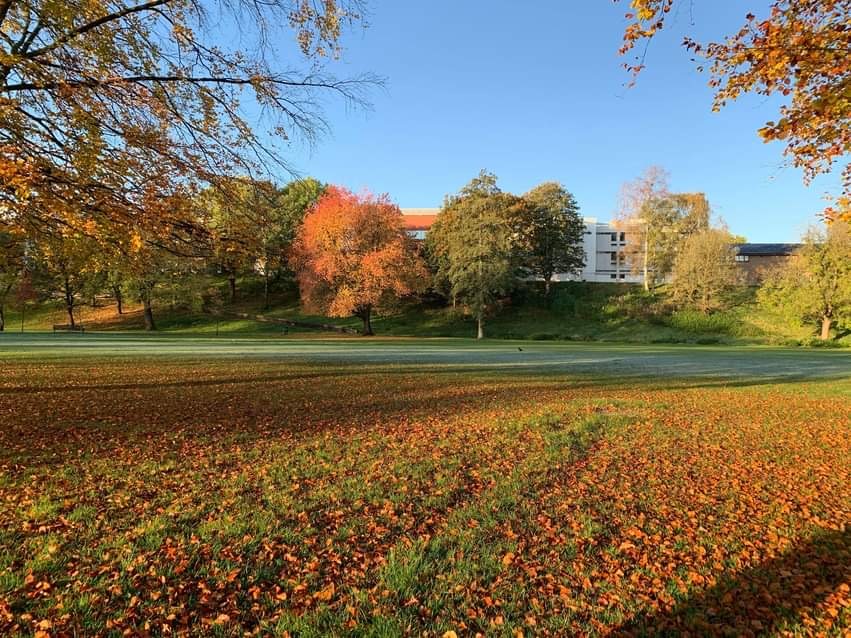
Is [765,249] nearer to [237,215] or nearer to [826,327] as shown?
[826,327]

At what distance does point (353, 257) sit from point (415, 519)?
34004 millimetres

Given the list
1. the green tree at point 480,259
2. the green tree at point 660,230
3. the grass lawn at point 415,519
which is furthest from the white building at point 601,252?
the grass lawn at point 415,519

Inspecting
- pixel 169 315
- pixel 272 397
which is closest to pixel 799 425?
pixel 272 397

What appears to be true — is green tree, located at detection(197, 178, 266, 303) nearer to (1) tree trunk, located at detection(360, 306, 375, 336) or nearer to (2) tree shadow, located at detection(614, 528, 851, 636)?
(2) tree shadow, located at detection(614, 528, 851, 636)

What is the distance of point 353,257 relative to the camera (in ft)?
123

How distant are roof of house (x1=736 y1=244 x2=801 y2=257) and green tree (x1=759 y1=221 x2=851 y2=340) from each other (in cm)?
2474

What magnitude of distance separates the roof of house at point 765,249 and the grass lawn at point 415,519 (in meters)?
68.1

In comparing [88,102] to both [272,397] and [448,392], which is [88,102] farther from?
[448,392]

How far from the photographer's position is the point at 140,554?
385cm

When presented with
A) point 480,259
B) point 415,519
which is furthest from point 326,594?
point 480,259

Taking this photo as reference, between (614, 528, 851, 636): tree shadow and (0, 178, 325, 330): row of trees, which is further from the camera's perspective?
(0, 178, 325, 330): row of trees

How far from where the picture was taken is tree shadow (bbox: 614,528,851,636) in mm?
3148

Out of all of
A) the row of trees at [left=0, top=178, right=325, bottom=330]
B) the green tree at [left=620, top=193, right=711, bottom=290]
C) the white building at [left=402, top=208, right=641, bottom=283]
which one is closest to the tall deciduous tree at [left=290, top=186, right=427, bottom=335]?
the green tree at [left=620, top=193, right=711, bottom=290]

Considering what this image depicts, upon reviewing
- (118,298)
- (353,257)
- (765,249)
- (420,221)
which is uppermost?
(420,221)
